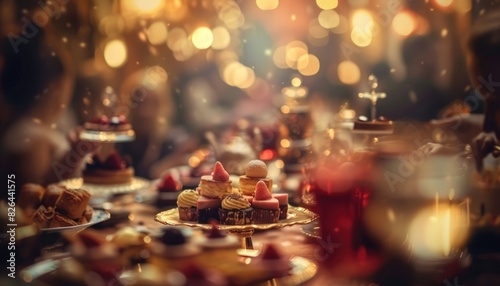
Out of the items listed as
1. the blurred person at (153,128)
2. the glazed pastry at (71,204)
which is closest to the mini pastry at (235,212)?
the glazed pastry at (71,204)

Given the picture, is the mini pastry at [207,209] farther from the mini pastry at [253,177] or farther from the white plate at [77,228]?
the white plate at [77,228]

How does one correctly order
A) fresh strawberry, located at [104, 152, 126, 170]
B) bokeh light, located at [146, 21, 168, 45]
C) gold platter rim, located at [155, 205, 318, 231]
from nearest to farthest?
1. gold platter rim, located at [155, 205, 318, 231]
2. fresh strawberry, located at [104, 152, 126, 170]
3. bokeh light, located at [146, 21, 168, 45]

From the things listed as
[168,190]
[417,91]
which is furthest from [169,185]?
[417,91]

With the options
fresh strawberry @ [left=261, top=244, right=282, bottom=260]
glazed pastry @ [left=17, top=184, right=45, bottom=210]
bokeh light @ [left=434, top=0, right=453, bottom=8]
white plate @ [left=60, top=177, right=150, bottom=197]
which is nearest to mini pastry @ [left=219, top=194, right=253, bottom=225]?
fresh strawberry @ [left=261, top=244, right=282, bottom=260]

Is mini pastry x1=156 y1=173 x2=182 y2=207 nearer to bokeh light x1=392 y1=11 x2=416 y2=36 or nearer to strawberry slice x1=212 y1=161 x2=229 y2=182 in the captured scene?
strawberry slice x1=212 y1=161 x2=229 y2=182

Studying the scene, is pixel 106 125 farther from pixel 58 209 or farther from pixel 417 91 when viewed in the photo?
pixel 417 91
